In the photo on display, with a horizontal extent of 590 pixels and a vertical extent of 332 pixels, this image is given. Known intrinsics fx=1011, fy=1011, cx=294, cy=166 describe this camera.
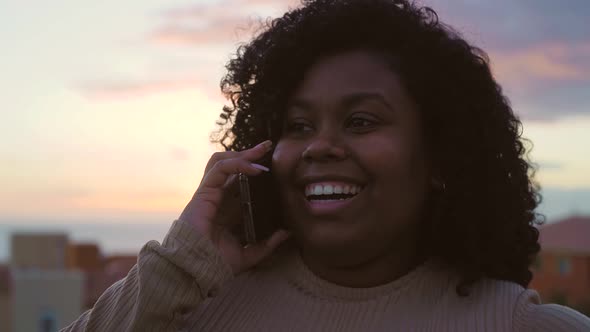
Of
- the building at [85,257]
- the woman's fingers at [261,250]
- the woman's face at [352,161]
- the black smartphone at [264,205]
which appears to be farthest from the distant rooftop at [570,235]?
the woman's face at [352,161]

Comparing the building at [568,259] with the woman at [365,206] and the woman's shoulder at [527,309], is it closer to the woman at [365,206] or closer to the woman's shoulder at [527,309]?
the woman at [365,206]

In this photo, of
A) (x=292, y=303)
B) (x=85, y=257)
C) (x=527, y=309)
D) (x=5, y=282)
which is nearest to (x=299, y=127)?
(x=292, y=303)

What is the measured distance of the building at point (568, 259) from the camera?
3669 cm

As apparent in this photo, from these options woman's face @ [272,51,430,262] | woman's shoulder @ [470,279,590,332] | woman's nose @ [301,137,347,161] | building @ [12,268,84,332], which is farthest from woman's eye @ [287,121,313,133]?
building @ [12,268,84,332]

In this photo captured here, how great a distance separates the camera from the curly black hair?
266cm

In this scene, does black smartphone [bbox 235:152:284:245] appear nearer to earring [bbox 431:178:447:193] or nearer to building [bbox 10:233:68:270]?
earring [bbox 431:178:447:193]

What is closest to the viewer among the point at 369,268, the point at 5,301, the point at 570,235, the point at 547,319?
the point at 547,319

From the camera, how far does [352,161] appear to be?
2510 mm

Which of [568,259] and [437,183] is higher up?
[437,183]

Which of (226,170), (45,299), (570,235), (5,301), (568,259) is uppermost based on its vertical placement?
(226,170)

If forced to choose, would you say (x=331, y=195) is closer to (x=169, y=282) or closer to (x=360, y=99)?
(x=360, y=99)

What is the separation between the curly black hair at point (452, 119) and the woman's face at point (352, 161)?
2.4 inches

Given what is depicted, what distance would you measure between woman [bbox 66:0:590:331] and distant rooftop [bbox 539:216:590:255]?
114 feet

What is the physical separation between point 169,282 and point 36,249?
28545 mm
